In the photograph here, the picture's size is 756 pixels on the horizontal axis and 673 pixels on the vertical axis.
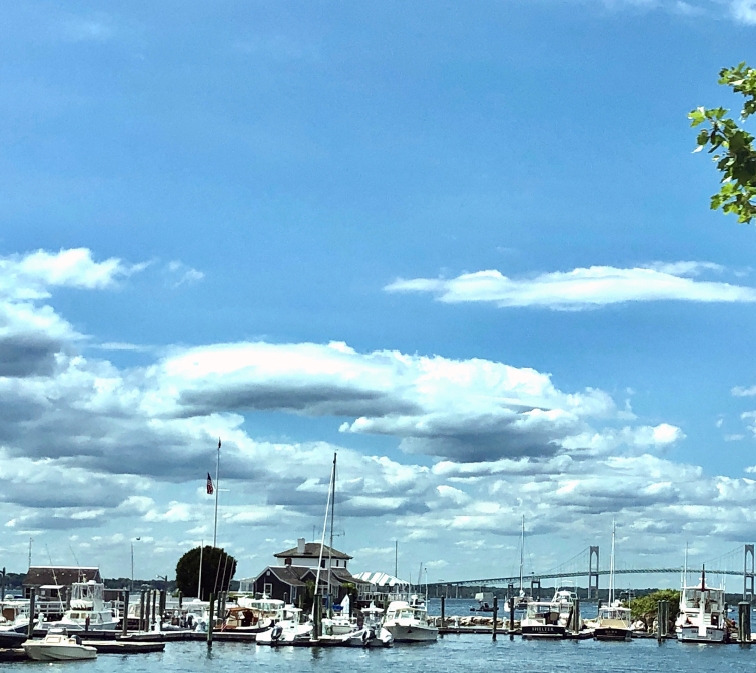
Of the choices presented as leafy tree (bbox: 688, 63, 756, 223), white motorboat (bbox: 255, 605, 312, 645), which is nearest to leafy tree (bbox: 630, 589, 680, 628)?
white motorboat (bbox: 255, 605, 312, 645)

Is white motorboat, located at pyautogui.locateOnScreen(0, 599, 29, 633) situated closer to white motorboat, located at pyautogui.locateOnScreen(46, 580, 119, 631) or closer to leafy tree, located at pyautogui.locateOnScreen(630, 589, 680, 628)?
white motorboat, located at pyautogui.locateOnScreen(46, 580, 119, 631)

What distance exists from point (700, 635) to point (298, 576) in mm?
63974

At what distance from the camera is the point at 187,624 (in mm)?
117125

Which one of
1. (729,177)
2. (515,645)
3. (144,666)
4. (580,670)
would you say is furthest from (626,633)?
(729,177)

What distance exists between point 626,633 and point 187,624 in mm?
46031

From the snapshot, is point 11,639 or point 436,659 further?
point 436,659

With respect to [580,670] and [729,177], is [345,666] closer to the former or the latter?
[580,670]

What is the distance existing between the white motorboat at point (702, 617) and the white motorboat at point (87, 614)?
185 feet

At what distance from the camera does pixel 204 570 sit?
149625 millimetres

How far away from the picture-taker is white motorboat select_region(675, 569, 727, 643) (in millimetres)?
119875

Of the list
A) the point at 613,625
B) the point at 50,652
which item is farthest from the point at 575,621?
the point at 50,652

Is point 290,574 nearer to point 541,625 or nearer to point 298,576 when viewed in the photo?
point 298,576

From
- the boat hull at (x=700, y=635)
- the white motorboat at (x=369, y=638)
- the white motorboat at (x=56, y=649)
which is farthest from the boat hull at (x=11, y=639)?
the boat hull at (x=700, y=635)

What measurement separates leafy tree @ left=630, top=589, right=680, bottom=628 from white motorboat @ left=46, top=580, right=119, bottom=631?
7324 centimetres
